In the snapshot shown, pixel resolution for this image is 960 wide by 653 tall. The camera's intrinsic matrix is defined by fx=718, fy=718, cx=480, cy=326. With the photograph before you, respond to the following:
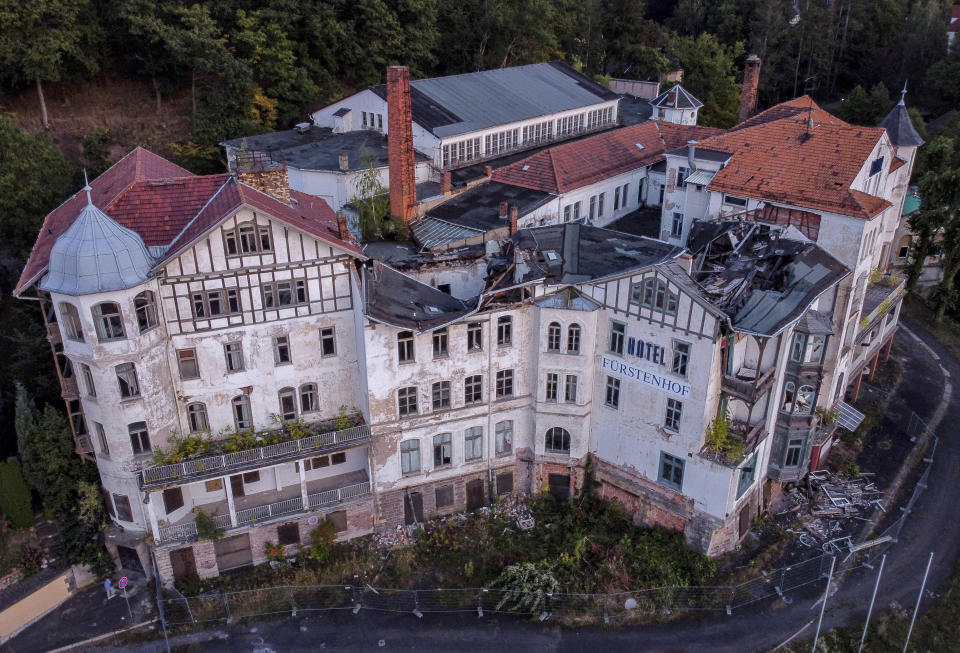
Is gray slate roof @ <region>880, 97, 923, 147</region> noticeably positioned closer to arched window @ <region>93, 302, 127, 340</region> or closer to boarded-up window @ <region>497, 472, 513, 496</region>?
boarded-up window @ <region>497, 472, 513, 496</region>

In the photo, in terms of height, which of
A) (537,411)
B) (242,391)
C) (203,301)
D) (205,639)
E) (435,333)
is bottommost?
(205,639)

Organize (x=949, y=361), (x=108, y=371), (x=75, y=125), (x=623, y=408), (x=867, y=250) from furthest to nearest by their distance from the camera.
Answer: (x=75, y=125), (x=949, y=361), (x=867, y=250), (x=623, y=408), (x=108, y=371)

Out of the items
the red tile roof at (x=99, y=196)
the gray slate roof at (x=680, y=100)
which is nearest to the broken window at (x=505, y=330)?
the red tile roof at (x=99, y=196)

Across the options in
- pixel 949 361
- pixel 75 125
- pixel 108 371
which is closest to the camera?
pixel 108 371

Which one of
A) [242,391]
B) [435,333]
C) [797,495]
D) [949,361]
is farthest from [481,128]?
[949,361]

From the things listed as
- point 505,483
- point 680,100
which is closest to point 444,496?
point 505,483

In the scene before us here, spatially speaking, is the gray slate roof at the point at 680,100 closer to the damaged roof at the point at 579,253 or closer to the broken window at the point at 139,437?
the damaged roof at the point at 579,253

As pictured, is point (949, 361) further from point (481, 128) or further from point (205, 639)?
point (205, 639)
